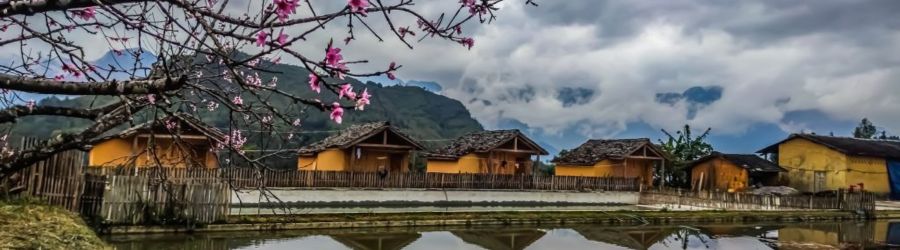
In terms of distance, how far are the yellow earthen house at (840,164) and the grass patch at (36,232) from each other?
4211 centimetres

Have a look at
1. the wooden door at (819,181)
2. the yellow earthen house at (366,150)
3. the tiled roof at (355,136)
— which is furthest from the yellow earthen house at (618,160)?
the tiled roof at (355,136)

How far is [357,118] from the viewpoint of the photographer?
328 ft

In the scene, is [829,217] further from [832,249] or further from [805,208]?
[832,249]

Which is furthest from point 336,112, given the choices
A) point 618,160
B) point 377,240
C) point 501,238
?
point 618,160

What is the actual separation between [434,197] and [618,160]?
14.6 metres

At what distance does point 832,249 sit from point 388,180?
15.9m

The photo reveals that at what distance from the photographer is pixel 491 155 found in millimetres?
34000

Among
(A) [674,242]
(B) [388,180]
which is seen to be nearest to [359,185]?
(B) [388,180]

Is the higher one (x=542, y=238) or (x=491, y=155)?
(x=491, y=155)

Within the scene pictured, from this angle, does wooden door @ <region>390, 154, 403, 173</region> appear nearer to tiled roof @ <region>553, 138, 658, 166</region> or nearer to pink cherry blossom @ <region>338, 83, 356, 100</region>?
Result: tiled roof @ <region>553, 138, 658, 166</region>

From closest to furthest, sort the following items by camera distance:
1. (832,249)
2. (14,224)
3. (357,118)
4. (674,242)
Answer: (14,224), (832,249), (674,242), (357,118)

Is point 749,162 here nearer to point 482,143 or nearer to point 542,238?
point 482,143

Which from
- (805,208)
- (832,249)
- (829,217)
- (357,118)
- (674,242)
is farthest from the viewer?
(357,118)

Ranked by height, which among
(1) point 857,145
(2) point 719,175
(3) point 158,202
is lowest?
(3) point 158,202
